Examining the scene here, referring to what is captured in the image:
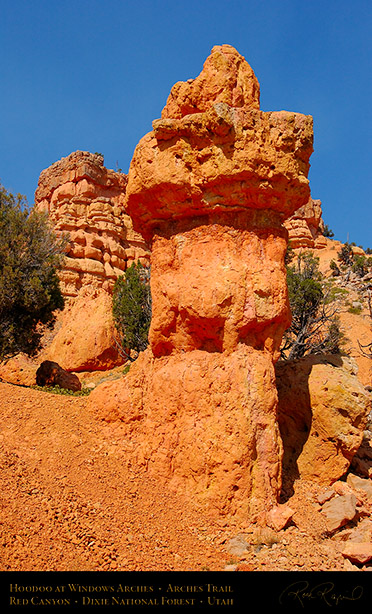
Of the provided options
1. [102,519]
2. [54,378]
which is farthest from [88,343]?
[102,519]

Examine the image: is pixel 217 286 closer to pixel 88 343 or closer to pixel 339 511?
pixel 339 511

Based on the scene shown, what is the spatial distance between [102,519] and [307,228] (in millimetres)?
34137

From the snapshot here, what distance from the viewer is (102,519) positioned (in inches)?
199

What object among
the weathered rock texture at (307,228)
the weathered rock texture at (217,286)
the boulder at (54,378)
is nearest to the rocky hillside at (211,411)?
the weathered rock texture at (217,286)

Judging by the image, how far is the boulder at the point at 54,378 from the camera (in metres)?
13.2

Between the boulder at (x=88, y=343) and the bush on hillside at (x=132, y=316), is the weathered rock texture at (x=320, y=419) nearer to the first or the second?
the bush on hillside at (x=132, y=316)

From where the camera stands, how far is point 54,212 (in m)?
29.5

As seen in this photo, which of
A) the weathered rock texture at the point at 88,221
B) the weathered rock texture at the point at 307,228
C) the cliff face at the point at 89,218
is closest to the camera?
the weathered rock texture at the point at 88,221

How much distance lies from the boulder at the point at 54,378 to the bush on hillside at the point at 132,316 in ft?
14.7

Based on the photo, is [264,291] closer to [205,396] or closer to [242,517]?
[205,396]

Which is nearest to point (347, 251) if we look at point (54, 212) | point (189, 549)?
point (54, 212)

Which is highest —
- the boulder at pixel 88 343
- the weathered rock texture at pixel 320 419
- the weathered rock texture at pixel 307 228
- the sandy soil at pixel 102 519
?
the weathered rock texture at pixel 307 228
